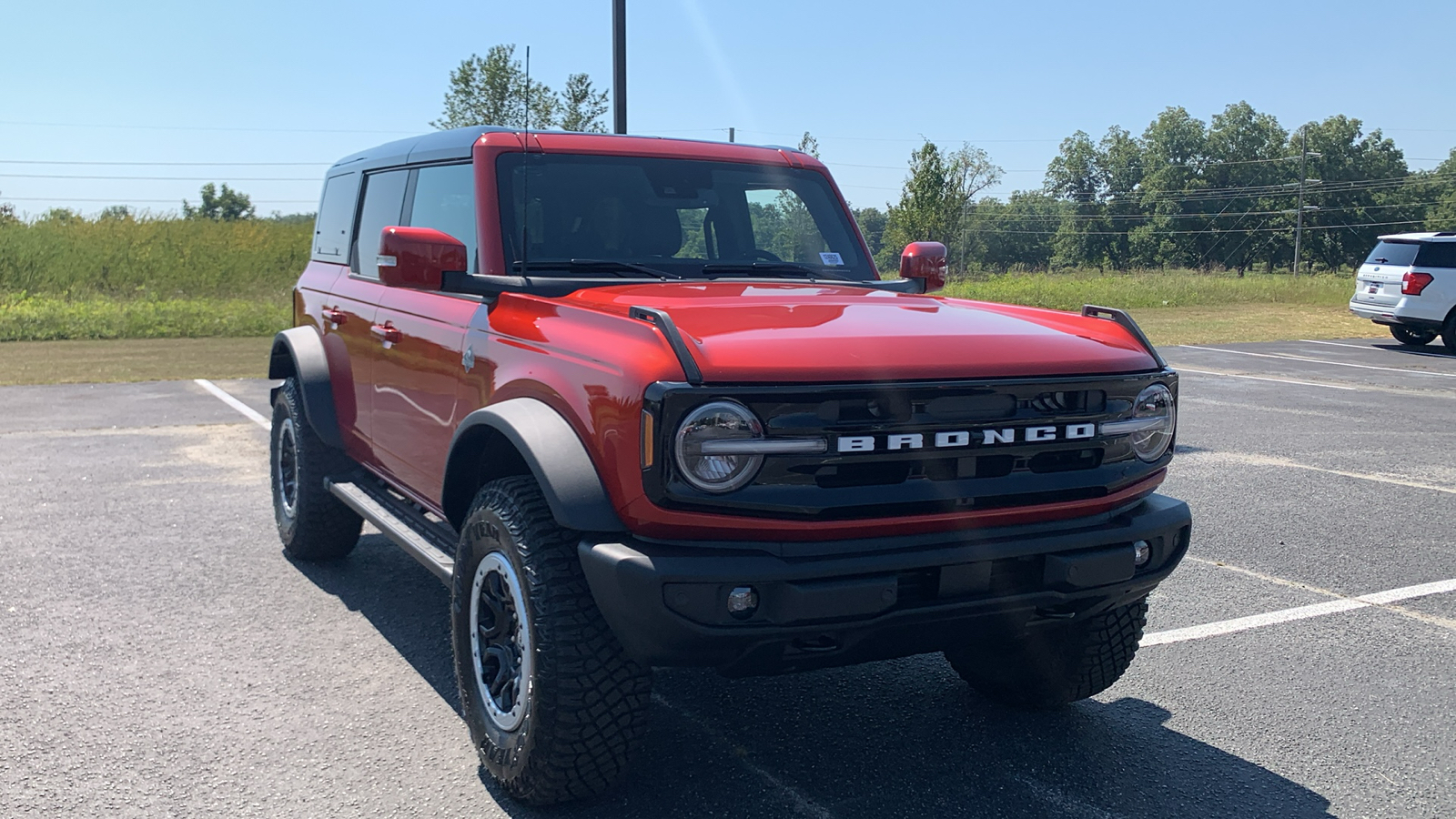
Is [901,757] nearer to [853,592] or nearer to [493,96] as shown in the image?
[853,592]

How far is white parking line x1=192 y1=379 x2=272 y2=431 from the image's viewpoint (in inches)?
425

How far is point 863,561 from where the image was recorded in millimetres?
2832

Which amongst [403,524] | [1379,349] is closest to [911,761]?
[403,524]

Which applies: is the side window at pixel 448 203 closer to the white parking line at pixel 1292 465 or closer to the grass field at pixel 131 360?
the white parking line at pixel 1292 465

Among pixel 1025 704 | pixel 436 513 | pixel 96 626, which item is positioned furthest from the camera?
pixel 96 626

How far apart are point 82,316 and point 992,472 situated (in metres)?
21.7

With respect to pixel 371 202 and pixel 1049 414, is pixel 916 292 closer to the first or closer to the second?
pixel 1049 414

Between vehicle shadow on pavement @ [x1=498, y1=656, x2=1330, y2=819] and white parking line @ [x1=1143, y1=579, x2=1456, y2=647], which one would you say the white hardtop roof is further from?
vehicle shadow on pavement @ [x1=498, y1=656, x2=1330, y2=819]

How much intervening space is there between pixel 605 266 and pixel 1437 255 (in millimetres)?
19776

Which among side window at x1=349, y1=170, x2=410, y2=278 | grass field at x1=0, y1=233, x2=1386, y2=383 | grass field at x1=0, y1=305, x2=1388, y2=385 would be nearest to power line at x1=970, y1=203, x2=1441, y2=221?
grass field at x1=0, y1=233, x2=1386, y2=383

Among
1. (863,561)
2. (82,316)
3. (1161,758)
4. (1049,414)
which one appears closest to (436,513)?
(863,561)

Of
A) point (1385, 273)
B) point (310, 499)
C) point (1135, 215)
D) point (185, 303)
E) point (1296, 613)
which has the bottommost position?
point (1296, 613)

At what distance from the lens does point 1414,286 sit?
19.7 metres

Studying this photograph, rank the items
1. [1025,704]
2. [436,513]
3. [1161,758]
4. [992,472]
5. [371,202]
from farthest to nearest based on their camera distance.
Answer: [371,202]
[436,513]
[1025,704]
[1161,758]
[992,472]
